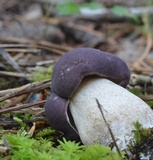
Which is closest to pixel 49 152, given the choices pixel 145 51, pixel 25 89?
pixel 25 89

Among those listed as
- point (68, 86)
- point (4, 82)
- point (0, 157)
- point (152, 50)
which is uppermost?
point (68, 86)

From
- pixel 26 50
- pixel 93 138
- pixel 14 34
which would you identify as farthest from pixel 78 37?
pixel 93 138

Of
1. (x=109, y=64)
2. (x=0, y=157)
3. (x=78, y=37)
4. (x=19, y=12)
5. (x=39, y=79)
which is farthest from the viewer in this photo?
(x=19, y=12)

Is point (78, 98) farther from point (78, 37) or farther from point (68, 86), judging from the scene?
point (78, 37)

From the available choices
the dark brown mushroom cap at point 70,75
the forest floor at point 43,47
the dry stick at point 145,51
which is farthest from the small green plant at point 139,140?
the dry stick at point 145,51

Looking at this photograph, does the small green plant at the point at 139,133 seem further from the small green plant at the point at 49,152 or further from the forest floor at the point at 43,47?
the forest floor at the point at 43,47

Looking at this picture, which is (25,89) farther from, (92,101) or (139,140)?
(139,140)

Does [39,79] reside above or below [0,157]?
below

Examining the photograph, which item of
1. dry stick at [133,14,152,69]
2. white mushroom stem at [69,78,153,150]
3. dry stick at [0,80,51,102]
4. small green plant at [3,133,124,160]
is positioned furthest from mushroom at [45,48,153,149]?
dry stick at [133,14,152,69]
